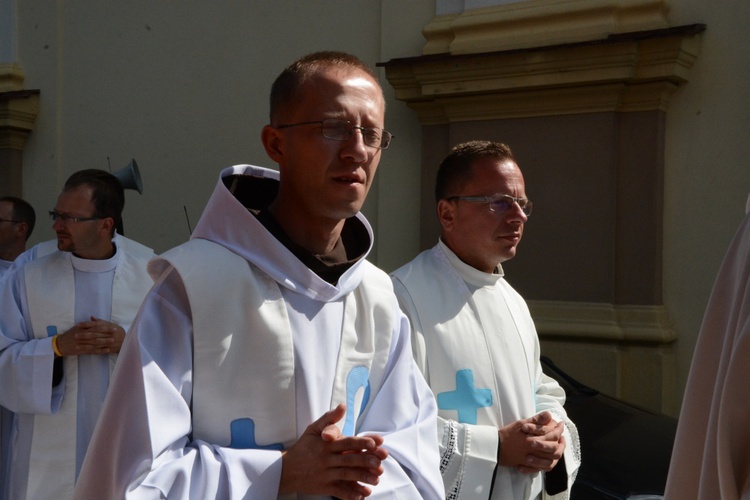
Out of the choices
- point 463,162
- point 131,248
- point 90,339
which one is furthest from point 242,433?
point 131,248

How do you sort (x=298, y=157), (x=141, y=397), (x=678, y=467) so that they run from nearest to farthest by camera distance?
(x=678, y=467) → (x=141, y=397) → (x=298, y=157)

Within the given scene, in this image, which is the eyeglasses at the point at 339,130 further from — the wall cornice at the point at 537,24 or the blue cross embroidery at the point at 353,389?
the wall cornice at the point at 537,24

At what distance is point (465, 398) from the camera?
3043 millimetres

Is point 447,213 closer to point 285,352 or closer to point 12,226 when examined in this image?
point 285,352

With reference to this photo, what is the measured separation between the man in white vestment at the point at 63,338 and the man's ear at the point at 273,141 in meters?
2.43

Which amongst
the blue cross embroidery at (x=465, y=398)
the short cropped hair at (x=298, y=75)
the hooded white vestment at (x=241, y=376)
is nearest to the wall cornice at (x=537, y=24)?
the blue cross embroidery at (x=465, y=398)

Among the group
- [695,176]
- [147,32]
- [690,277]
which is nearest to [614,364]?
[690,277]

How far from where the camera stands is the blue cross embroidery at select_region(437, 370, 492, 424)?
3018mm

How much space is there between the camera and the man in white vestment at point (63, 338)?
14.2 feet

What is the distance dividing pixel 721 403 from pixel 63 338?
3469 mm

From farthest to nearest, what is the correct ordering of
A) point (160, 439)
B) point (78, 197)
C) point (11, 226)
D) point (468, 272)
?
point (11, 226), point (78, 197), point (468, 272), point (160, 439)

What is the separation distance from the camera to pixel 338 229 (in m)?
2.27

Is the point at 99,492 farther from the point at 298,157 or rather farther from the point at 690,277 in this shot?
the point at 690,277

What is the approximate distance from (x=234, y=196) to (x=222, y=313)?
40cm
